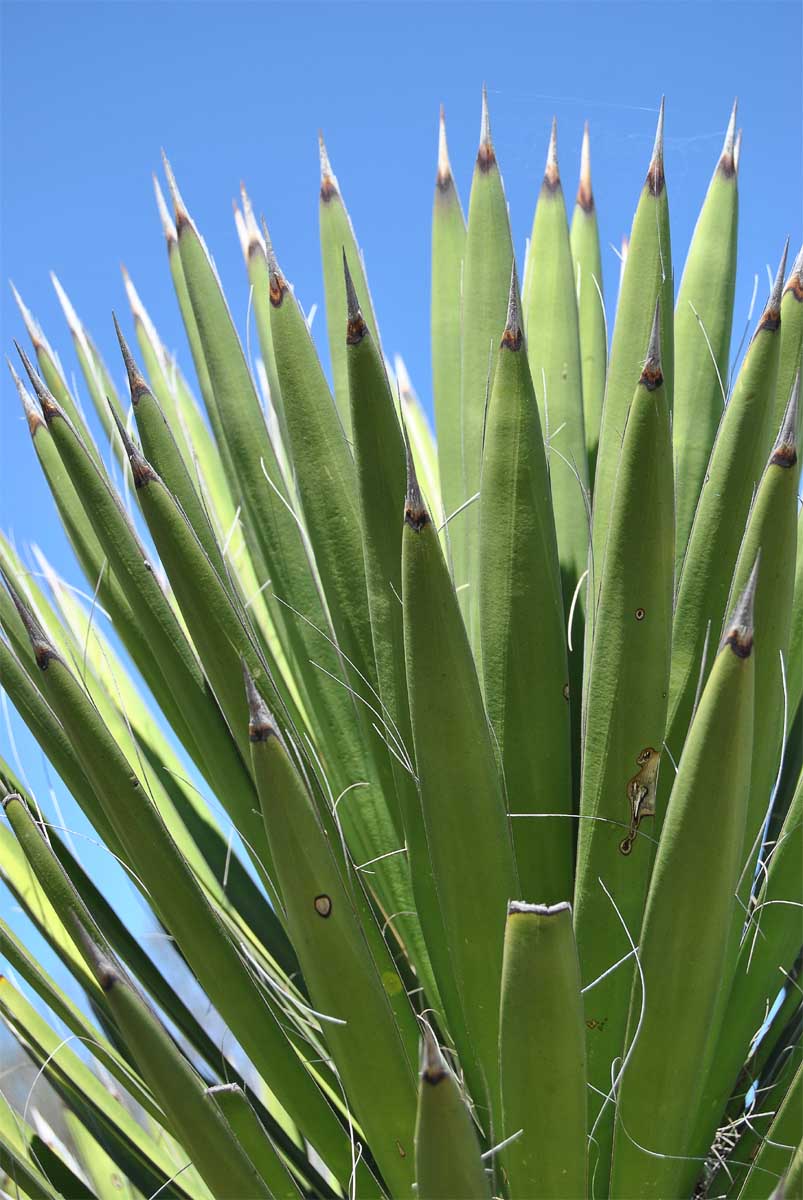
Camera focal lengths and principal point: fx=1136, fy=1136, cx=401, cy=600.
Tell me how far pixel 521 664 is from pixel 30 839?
54 cm

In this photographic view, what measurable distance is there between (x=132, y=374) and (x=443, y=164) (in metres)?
0.83

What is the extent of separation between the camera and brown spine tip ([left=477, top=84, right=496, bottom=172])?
1.66 m

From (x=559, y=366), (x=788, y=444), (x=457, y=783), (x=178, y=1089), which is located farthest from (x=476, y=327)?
(x=178, y=1089)

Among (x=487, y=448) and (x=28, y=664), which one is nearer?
(x=487, y=448)

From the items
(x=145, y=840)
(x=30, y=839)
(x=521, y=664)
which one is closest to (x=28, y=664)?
(x=30, y=839)

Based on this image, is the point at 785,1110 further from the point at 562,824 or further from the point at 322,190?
the point at 322,190

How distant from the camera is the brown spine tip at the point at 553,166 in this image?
1842mm

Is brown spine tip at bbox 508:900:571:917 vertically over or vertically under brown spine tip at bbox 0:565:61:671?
under

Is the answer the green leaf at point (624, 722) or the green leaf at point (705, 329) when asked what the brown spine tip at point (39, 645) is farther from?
the green leaf at point (705, 329)

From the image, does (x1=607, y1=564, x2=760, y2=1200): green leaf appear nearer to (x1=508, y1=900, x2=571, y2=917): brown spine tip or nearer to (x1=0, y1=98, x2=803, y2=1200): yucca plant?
(x1=0, y1=98, x2=803, y2=1200): yucca plant

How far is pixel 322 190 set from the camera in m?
1.84

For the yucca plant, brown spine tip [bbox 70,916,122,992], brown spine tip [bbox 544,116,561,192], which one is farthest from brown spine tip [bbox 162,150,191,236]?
brown spine tip [bbox 70,916,122,992]

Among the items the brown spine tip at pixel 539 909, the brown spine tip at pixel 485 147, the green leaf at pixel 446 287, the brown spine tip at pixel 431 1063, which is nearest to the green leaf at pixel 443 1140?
the brown spine tip at pixel 431 1063

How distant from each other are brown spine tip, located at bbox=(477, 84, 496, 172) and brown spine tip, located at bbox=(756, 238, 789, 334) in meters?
0.55
